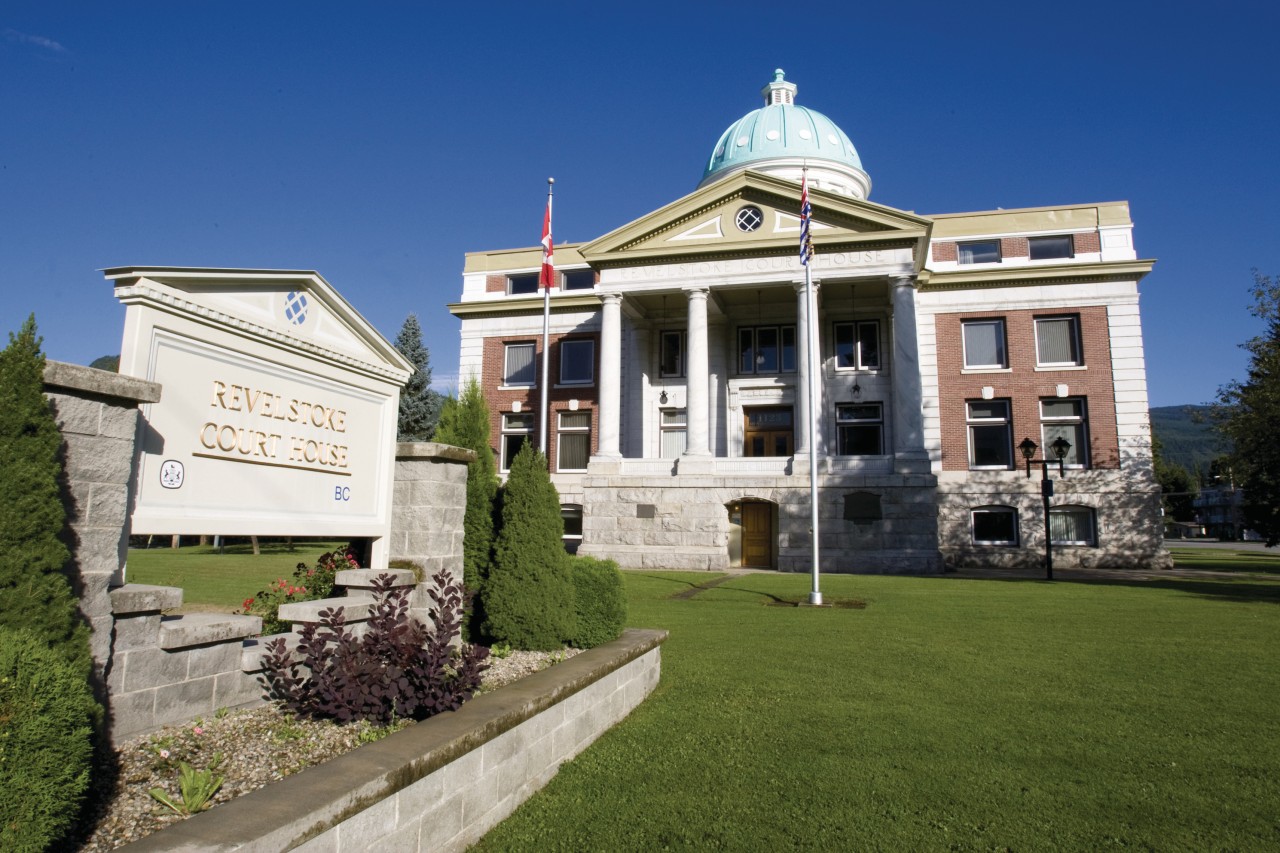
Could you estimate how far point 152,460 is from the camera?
4.62 m

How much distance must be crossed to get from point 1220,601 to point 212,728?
Answer: 1975 centimetres

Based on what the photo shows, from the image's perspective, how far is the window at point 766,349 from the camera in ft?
112

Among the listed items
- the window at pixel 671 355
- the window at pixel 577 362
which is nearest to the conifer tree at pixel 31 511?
the window at pixel 671 355

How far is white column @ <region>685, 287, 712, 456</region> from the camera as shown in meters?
29.2

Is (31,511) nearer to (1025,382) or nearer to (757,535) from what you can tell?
(757,535)

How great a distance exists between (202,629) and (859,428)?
101 ft

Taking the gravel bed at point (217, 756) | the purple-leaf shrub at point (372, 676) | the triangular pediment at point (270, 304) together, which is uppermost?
the triangular pediment at point (270, 304)

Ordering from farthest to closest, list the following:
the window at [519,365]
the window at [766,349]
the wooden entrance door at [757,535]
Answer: the window at [519,365] → the window at [766,349] → the wooden entrance door at [757,535]

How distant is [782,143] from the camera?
39219mm

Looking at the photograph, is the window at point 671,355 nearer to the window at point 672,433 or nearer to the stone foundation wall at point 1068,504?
the window at point 672,433

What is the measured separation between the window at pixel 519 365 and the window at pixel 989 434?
19.5 meters

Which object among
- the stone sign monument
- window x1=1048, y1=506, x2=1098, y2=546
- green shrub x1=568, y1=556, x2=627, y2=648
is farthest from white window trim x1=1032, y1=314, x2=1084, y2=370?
the stone sign monument

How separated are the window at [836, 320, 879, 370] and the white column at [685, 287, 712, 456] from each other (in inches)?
267

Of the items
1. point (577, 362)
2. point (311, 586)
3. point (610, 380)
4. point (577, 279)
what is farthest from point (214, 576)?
point (577, 279)
